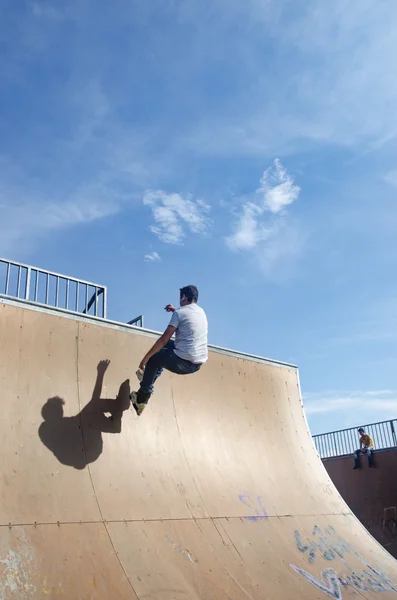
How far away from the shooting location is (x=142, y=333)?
6.57m

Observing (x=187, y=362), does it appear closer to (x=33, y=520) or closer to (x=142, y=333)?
(x=142, y=333)

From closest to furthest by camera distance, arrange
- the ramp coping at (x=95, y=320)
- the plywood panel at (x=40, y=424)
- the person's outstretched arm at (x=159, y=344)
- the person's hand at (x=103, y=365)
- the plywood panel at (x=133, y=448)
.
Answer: the plywood panel at (x=40, y=424) < the plywood panel at (x=133, y=448) < the person's outstretched arm at (x=159, y=344) < the ramp coping at (x=95, y=320) < the person's hand at (x=103, y=365)

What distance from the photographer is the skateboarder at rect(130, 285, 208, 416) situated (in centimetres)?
520

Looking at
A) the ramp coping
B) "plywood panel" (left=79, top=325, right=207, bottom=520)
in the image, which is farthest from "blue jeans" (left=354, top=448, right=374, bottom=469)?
"plywood panel" (left=79, top=325, right=207, bottom=520)

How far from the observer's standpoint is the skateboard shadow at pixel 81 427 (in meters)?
4.88

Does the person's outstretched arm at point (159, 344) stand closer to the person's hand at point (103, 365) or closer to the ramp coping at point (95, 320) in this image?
the person's hand at point (103, 365)

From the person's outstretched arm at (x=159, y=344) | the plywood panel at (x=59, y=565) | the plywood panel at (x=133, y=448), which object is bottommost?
the plywood panel at (x=59, y=565)

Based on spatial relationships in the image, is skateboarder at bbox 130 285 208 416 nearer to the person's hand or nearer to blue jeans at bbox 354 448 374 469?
the person's hand

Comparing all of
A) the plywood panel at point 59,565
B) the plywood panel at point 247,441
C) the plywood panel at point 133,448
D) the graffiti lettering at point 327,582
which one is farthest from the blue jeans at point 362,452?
the plywood panel at point 59,565

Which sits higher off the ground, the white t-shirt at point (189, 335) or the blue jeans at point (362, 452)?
the white t-shirt at point (189, 335)

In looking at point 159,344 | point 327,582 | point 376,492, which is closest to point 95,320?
point 159,344

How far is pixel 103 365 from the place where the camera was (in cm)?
584

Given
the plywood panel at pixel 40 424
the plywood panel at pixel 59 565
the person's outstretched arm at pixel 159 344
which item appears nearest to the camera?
the plywood panel at pixel 59 565

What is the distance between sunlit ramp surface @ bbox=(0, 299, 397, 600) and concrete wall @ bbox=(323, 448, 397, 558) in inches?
322
